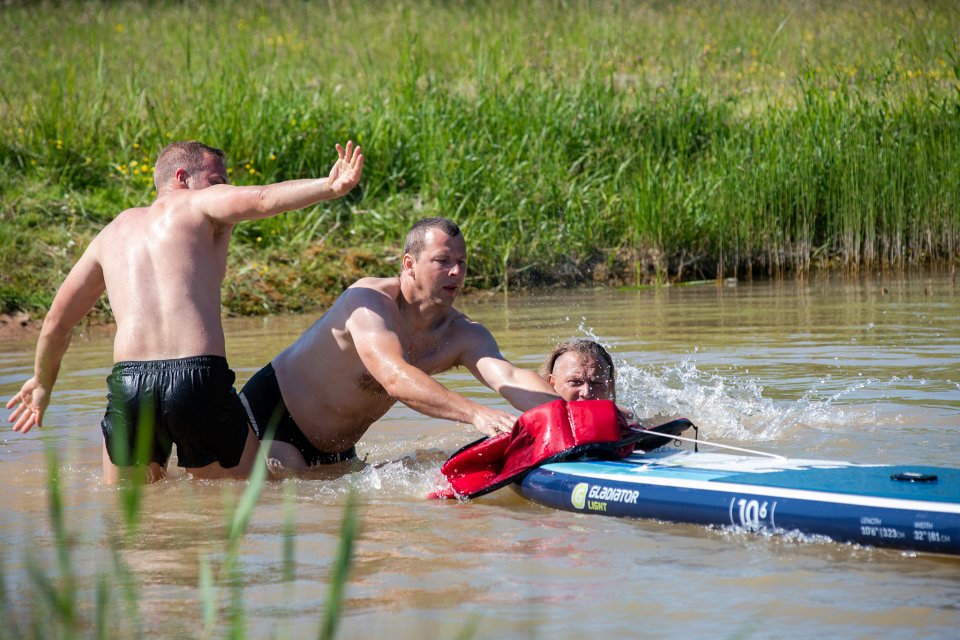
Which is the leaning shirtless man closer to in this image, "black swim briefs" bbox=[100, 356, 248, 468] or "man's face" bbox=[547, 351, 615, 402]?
"black swim briefs" bbox=[100, 356, 248, 468]

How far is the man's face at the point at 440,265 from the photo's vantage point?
195 inches

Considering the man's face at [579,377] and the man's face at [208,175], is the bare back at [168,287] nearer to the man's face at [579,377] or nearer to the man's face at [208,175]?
the man's face at [208,175]

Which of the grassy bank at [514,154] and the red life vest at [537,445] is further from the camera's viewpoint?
the grassy bank at [514,154]

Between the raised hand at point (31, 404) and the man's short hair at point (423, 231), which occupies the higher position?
the man's short hair at point (423, 231)

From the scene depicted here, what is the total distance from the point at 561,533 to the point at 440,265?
4.39 ft

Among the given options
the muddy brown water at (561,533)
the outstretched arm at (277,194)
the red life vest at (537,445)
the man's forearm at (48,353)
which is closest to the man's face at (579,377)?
the muddy brown water at (561,533)

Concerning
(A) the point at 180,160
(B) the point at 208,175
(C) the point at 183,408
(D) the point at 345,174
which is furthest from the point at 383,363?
(A) the point at 180,160

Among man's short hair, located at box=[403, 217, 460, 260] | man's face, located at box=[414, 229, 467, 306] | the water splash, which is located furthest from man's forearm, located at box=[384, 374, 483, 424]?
the water splash

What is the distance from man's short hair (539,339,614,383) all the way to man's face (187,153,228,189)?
1.71 meters

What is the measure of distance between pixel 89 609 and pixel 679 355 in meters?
5.02

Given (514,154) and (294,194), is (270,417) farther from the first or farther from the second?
(514,154)

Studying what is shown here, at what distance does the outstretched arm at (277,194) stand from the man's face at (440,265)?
577mm

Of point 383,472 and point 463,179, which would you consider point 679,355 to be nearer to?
point 383,472

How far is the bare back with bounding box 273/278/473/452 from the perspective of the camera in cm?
509
